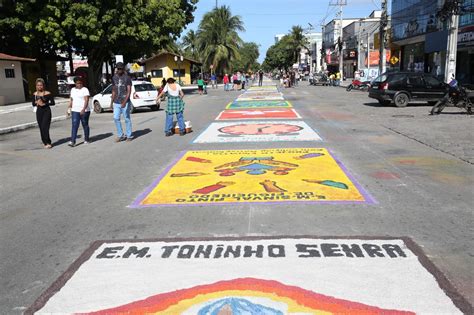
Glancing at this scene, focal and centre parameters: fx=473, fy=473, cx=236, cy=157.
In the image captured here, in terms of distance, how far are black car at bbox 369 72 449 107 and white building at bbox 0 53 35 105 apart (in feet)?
70.1

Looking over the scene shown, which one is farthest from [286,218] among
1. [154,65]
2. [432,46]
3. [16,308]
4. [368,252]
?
[154,65]

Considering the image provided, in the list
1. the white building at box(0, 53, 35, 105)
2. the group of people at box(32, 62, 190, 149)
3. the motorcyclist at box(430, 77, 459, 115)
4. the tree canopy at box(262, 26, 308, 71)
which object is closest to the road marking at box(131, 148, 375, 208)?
the group of people at box(32, 62, 190, 149)

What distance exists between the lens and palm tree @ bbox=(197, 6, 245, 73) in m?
64.9

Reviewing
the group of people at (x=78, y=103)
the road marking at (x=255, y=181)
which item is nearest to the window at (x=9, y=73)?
the group of people at (x=78, y=103)

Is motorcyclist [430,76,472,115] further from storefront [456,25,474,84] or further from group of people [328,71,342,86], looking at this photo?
group of people [328,71,342,86]

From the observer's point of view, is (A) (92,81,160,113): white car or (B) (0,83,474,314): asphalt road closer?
(B) (0,83,474,314): asphalt road

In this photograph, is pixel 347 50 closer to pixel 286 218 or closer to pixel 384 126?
pixel 384 126

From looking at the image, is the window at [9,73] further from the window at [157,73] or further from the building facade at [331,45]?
the building facade at [331,45]

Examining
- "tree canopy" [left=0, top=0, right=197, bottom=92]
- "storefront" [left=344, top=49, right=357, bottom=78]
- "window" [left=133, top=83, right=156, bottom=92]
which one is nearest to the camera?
"window" [left=133, top=83, right=156, bottom=92]

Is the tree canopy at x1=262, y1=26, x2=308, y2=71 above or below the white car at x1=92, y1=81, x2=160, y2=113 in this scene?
above

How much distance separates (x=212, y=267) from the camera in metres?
3.98

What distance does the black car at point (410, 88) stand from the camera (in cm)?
2089

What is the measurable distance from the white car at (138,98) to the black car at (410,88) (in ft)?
34.1

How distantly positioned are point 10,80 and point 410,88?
23.5 metres
